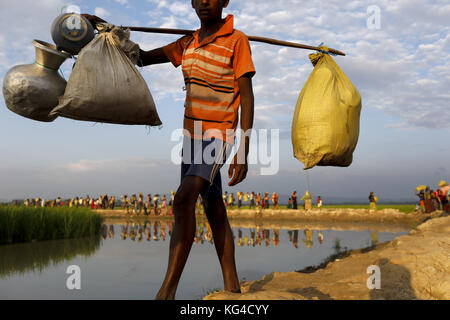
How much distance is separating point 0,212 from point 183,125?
921 cm

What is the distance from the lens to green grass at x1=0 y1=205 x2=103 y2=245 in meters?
9.86

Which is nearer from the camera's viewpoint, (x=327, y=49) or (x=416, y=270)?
(x=327, y=49)

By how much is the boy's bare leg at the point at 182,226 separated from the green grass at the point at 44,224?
9239 millimetres

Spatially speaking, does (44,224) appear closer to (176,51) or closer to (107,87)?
(176,51)

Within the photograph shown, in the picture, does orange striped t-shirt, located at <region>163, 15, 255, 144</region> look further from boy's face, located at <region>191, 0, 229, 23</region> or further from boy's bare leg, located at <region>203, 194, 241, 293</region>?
boy's bare leg, located at <region>203, 194, 241, 293</region>

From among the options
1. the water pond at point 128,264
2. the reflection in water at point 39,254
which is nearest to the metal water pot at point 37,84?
the water pond at point 128,264

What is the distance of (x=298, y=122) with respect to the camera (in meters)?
3.02

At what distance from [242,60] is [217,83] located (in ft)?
0.60

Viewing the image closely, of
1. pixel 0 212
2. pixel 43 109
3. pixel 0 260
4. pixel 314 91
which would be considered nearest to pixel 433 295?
pixel 314 91

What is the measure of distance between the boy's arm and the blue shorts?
0.07 meters

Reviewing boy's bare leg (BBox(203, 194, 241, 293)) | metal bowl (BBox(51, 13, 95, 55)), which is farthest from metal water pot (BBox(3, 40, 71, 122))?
boy's bare leg (BBox(203, 194, 241, 293))

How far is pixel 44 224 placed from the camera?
10.8 metres

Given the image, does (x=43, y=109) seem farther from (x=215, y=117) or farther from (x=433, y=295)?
(x=433, y=295)

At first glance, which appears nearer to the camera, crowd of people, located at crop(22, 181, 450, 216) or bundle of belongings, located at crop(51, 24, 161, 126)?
bundle of belongings, located at crop(51, 24, 161, 126)
